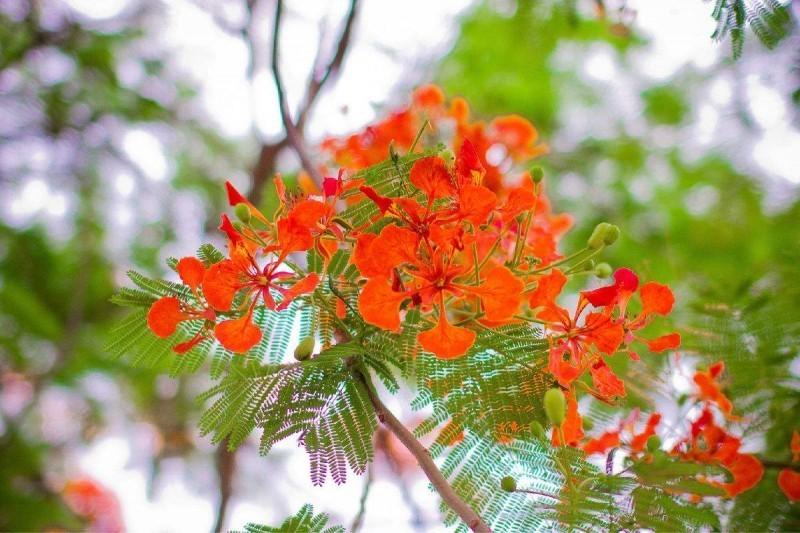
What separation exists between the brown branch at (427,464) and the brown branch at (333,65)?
1.58 metres

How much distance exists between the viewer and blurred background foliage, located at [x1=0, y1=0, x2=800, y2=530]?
134 inches

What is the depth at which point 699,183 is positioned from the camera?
4.04m

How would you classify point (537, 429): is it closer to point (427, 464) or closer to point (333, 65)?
point (427, 464)

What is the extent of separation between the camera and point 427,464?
106 cm

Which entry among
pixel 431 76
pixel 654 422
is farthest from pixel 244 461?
pixel 654 422

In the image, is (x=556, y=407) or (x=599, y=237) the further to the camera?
(x=599, y=237)

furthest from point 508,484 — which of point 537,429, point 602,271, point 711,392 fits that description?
point 711,392

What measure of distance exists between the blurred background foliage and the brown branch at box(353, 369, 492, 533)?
5.98 feet

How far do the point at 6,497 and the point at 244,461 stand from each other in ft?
5.59

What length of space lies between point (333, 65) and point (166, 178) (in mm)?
1894

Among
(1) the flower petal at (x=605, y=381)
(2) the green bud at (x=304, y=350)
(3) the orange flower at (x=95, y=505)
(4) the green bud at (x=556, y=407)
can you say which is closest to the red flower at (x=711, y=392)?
(1) the flower petal at (x=605, y=381)

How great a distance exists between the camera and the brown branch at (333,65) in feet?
8.47

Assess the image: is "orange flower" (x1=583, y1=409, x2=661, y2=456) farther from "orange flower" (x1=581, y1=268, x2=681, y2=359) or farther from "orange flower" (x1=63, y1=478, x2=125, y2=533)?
"orange flower" (x1=63, y1=478, x2=125, y2=533)

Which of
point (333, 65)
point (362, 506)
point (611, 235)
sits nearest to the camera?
point (611, 235)
